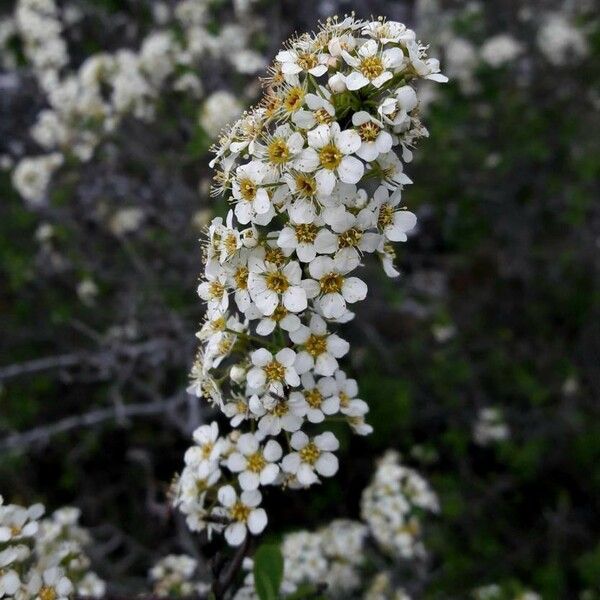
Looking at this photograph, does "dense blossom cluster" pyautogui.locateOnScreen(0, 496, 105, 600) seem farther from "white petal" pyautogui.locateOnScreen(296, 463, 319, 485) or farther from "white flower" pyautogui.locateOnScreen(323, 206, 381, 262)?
"white flower" pyautogui.locateOnScreen(323, 206, 381, 262)

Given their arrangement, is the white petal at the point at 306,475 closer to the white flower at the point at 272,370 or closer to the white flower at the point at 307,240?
the white flower at the point at 272,370

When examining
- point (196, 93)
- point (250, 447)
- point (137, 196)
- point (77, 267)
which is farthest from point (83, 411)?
point (250, 447)

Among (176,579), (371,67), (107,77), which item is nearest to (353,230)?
(371,67)

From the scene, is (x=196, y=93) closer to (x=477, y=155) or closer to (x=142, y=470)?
(x=477, y=155)

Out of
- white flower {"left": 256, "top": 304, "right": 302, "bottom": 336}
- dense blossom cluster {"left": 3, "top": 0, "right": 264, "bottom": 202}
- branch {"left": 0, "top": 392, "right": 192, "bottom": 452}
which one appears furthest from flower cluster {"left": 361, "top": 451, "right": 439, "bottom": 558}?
dense blossom cluster {"left": 3, "top": 0, "right": 264, "bottom": 202}

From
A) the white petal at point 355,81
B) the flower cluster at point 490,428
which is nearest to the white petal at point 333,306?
the white petal at point 355,81
